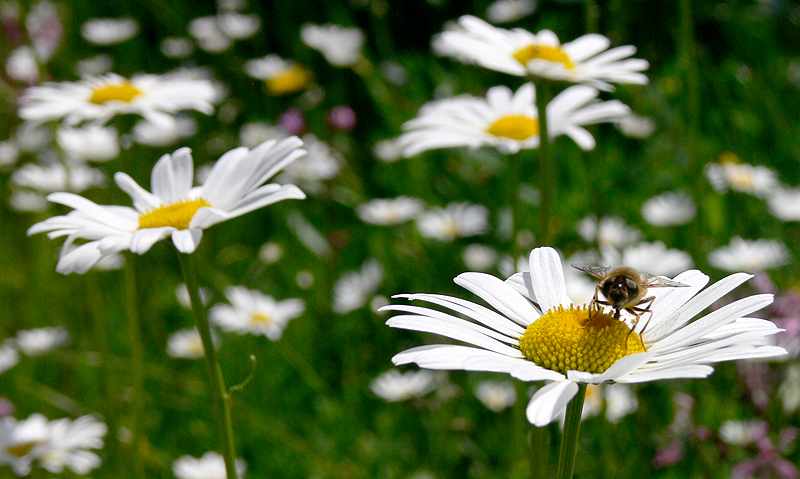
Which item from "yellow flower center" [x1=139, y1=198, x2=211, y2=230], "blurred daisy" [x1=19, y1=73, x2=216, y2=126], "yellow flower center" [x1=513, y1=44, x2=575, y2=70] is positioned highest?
"blurred daisy" [x1=19, y1=73, x2=216, y2=126]

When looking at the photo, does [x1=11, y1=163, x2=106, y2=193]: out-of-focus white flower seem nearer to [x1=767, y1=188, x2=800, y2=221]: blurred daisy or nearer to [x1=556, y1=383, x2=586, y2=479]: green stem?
[x1=556, y1=383, x2=586, y2=479]: green stem

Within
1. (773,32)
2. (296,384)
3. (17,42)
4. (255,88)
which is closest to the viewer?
(296,384)

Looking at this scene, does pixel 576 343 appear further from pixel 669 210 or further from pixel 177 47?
pixel 177 47

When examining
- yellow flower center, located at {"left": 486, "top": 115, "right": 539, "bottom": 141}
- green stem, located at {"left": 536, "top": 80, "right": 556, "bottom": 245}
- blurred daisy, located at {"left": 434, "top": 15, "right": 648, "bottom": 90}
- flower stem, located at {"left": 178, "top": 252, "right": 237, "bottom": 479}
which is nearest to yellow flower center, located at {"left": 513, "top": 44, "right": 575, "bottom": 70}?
blurred daisy, located at {"left": 434, "top": 15, "right": 648, "bottom": 90}

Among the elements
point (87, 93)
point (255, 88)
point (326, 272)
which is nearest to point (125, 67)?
point (255, 88)

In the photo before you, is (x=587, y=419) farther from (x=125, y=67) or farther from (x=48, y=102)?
(x=125, y=67)

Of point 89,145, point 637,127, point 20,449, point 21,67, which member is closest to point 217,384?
point 20,449
